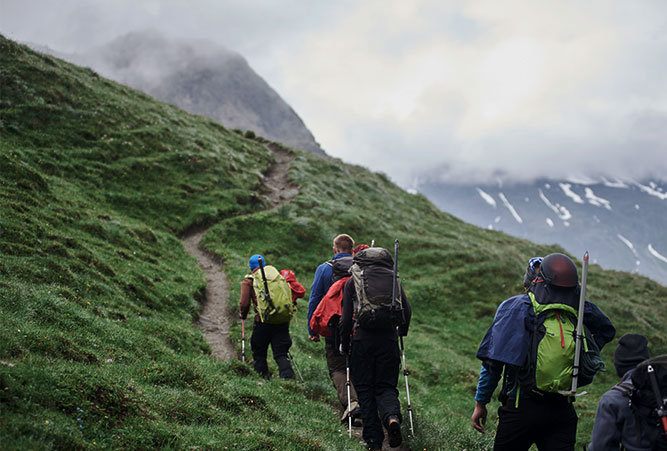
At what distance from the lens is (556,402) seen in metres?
5.72

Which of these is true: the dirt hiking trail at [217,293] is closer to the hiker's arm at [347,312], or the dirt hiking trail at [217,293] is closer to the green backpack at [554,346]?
the hiker's arm at [347,312]

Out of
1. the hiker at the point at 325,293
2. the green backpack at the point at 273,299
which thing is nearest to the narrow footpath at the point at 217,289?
the green backpack at the point at 273,299

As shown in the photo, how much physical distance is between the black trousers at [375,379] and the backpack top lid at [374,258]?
1.41 metres

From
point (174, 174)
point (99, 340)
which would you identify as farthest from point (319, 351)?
point (174, 174)

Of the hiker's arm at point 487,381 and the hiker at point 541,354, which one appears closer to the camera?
the hiker at point 541,354

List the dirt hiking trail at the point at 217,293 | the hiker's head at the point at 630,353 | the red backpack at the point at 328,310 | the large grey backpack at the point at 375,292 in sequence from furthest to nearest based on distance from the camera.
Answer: the dirt hiking trail at the point at 217,293 → the red backpack at the point at 328,310 → the large grey backpack at the point at 375,292 → the hiker's head at the point at 630,353

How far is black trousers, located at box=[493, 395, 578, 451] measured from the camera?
5.67 metres

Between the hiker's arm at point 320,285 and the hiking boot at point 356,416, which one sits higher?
the hiker's arm at point 320,285

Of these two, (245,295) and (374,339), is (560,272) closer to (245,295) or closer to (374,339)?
(374,339)

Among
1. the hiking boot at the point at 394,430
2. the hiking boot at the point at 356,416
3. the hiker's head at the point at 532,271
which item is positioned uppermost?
the hiker's head at the point at 532,271

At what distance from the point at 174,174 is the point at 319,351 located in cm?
2139

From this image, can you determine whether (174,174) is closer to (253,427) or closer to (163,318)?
(163,318)

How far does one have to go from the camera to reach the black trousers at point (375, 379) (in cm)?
796

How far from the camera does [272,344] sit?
11.7 m
